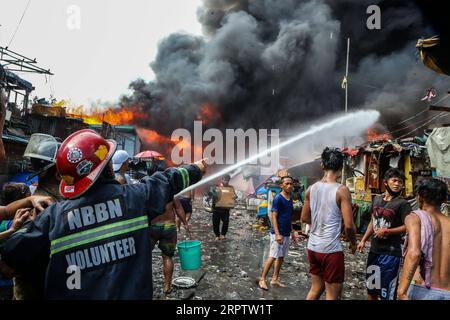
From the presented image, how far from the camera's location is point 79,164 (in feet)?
5.20

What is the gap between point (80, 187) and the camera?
1592 mm

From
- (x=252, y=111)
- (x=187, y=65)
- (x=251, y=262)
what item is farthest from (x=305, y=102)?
(x=251, y=262)

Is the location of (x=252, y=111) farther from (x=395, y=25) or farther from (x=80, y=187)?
(x=80, y=187)

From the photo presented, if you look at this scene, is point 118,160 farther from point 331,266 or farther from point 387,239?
point 387,239

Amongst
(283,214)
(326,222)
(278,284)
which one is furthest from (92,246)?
(278,284)

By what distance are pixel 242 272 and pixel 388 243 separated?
3.21m

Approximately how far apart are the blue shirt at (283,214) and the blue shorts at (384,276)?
1535 millimetres

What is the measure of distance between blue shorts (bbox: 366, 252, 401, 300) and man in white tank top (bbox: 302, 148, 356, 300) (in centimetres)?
54

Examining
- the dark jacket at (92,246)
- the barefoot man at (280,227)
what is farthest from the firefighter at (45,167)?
the barefoot man at (280,227)

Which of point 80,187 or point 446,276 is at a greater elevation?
point 80,187

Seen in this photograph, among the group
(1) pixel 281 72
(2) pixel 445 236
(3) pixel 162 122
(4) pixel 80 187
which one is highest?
(1) pixel 281 72

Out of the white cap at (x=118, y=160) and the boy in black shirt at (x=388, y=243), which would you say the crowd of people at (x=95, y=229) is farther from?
the white cap at (x=118, y=160)
